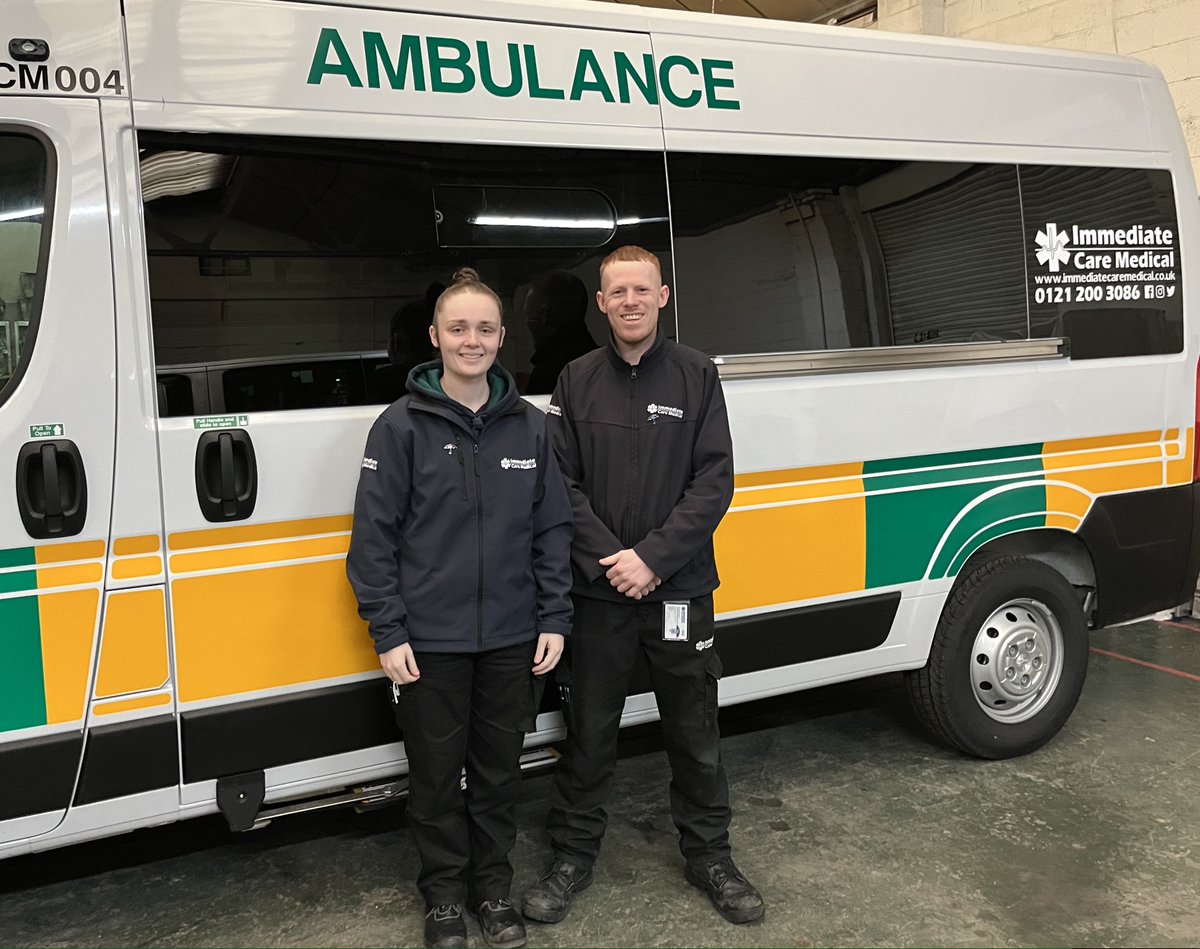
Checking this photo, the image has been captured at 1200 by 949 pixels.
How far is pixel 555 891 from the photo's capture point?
280 cm

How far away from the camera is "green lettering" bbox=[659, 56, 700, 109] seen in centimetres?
297

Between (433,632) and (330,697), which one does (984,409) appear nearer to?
(433,632)

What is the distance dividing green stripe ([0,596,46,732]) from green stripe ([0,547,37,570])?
8cm

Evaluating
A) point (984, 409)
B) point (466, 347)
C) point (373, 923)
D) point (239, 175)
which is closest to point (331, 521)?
point (466, 347)

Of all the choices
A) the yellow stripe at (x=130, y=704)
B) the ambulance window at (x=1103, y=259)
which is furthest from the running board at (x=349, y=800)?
the ambulance window at (x=1103, y=259)

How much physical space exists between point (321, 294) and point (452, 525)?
0.64 m

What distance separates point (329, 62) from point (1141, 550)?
3.11 meters

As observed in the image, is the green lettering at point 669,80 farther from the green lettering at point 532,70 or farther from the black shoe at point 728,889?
the black shoe at point 728,889

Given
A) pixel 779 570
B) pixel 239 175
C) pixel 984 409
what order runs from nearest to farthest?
1. pixel 239 175
2. pixel 779 570
3. pixel 984 409

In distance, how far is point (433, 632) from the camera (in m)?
2.51

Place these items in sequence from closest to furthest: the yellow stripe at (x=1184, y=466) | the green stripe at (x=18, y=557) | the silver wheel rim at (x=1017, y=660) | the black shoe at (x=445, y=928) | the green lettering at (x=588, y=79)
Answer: the green stripe at (x=18, y=557) < the black shoe at (x=445, y=928) < the green lettering at (x=588, y=79) < the silver wheel rim at (x=1017, y=660) < the yellow stripe at (x=1184, y=466)

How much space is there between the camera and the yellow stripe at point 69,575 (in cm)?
233

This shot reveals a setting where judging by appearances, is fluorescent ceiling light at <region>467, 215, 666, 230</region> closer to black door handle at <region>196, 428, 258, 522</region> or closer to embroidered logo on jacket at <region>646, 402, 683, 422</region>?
embroidered logo on jacket at <region>646, 402, 683, 422</region>

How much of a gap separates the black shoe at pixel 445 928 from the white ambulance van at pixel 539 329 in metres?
0.34
